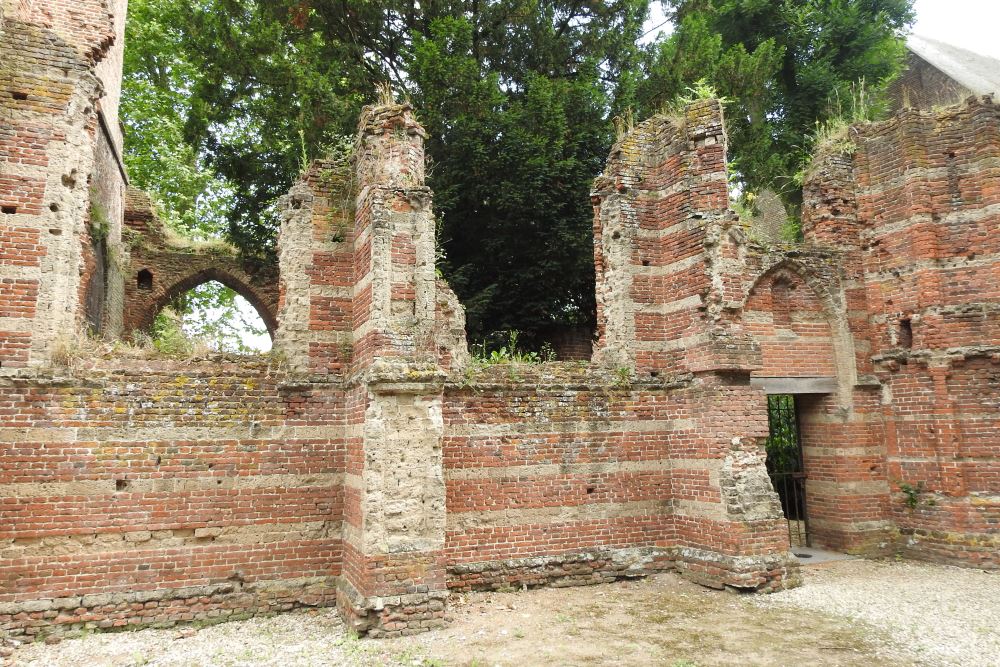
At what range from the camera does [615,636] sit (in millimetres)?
7398

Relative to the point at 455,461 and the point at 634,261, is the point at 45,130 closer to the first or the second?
the point at 455,461

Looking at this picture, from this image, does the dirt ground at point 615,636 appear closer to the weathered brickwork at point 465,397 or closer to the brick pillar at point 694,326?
the weathered brickwork at point 465,397

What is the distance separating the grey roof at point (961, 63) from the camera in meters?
23.1

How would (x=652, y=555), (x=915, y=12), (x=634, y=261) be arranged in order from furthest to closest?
(x=915, y=12), (x=634, y=261), (x=652, y=555)

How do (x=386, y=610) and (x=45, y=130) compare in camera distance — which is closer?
(x=386, y=610)

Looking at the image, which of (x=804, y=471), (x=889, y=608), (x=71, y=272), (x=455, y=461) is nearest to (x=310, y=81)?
(x=71, y=272)

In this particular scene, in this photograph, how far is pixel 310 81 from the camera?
15320 mm

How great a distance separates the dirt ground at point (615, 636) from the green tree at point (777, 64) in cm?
1291

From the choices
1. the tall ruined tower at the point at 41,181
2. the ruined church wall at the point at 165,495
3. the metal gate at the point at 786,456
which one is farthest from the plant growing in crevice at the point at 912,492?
the tall ruined tower at the point at 41,181

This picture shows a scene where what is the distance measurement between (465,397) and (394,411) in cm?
155

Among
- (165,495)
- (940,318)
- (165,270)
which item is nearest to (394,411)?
(165,495)

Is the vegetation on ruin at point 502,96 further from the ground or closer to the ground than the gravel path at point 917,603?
further from the ground

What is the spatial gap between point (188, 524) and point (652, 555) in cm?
640

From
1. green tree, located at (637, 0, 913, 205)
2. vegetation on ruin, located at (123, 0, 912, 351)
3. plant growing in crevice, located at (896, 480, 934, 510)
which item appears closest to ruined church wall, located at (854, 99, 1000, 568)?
plant growing in crevice, located at (896, 480, 934, 510)
